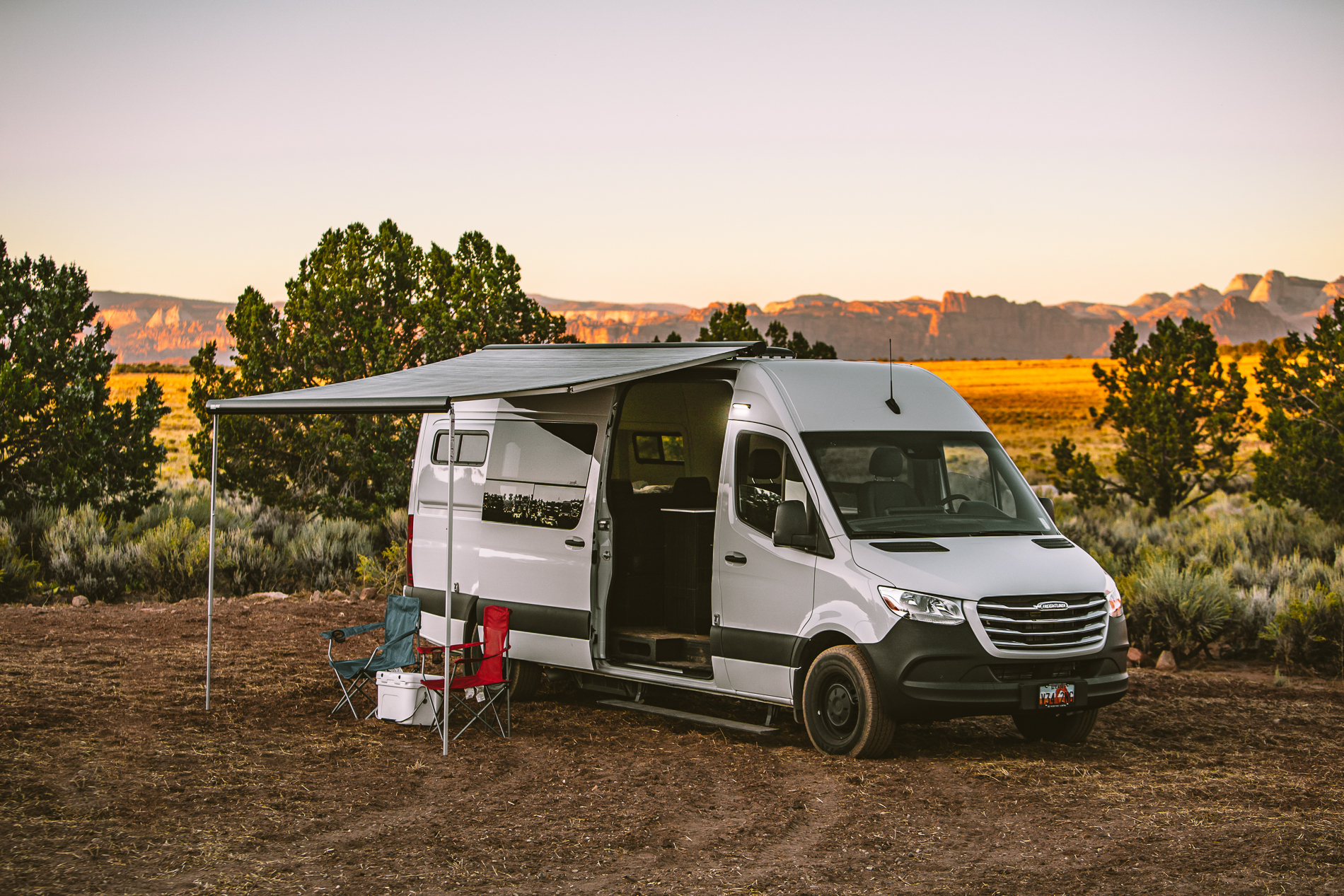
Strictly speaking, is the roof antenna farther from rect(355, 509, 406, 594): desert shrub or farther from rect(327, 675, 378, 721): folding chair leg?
rect(355, 509, 406, 594): desert shrub

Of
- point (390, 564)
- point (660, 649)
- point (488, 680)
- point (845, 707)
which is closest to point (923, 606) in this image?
point (845, 707)

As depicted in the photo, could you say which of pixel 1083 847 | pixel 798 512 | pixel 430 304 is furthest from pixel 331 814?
pixel 430 304

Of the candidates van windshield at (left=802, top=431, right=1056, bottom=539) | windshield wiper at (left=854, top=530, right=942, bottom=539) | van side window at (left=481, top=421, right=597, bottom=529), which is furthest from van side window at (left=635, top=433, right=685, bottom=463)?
windshield wiper at (left=854, top=530, right=942, bottom=539)

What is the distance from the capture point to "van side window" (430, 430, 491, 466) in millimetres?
10344

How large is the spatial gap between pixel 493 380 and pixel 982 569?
3611 millimetres

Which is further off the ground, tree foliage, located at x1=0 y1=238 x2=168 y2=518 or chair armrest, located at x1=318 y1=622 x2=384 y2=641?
tree foliage, located at x1=0 y1=238 x2=168 y2=518

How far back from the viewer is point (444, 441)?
35.1 feet

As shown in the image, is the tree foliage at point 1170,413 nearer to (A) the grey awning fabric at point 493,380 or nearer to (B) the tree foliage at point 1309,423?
(B) the tree foliage at point 1309,423

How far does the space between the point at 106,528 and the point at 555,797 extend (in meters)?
12.5

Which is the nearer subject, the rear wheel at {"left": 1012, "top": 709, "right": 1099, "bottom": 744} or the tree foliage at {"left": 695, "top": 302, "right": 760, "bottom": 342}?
the rear wheel at {"left": 1012, "top": 709, "right": 1099, "bottom": 744}

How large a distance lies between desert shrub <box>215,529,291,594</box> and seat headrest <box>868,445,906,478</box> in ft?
34.9

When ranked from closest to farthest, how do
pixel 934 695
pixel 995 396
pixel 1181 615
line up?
pixel 934 695
pixel 1181 615
pixel 995 396

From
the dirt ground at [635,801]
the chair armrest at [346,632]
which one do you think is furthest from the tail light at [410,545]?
the dirt ground at [635,801]

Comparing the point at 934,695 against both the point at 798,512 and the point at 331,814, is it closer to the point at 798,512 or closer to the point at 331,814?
the point at 798,512
